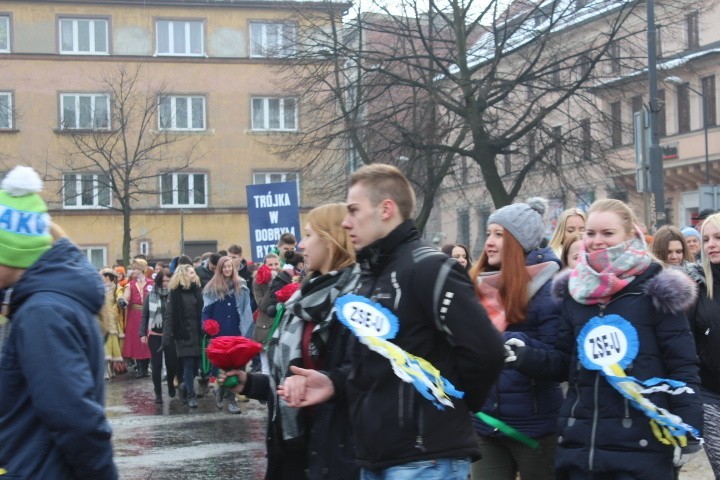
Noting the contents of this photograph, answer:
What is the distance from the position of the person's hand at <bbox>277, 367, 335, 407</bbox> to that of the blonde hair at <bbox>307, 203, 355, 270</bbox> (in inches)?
29.9

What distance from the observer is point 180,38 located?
4791cm

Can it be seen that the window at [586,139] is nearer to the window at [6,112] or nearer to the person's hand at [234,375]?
the person's hand at [234,375]

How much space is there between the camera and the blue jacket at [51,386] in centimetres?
352

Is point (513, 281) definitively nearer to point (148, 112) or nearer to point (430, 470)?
point (430, 470)

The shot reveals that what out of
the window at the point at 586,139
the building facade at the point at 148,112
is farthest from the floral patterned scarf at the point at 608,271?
the building facade at the point at 148,112

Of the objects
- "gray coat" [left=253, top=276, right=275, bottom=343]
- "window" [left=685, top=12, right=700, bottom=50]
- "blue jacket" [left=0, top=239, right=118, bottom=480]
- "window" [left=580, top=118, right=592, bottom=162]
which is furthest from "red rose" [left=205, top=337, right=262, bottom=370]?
"window" [left=685, top=12, right=700, bottom=50]

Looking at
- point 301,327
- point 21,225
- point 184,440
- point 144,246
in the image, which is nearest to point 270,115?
point 144,246

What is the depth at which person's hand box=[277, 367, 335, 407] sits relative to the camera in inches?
177

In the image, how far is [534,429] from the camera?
5.57 m

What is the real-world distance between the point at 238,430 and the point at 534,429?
774 cm

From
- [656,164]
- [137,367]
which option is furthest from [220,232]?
[656,164]

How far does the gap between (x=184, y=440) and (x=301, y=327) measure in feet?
24.5

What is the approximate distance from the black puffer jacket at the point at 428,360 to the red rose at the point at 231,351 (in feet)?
2.41

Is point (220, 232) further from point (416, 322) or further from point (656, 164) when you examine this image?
point (416, 322)
